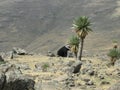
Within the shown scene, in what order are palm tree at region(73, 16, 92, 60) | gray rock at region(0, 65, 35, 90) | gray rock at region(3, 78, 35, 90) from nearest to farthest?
gray rock at region(0, 65, 35, 90) < gray rock at region(3, 78, 35, 90) < palm tree at region(73, 16, 92, 60)

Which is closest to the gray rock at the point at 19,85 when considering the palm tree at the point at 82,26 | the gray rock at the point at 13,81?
the gray rock at the point at 13,81

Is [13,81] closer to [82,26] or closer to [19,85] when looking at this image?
[19,85]

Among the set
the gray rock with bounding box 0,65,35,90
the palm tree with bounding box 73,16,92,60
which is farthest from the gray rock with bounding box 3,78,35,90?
the palm tree with bounding box 73,16,92,60

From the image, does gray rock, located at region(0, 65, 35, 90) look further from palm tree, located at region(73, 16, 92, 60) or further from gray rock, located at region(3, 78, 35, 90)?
palm tree, located at region(73, 16, 92, 60)

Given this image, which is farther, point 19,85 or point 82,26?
point 82,26

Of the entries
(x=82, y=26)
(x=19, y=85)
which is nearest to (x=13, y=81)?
(x=19, y=85)

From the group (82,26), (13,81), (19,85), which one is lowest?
(82,26)

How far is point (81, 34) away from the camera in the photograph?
2995 inches

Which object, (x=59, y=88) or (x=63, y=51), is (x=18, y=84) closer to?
(x=59, y=88)

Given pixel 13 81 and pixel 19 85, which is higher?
pixel 13 81

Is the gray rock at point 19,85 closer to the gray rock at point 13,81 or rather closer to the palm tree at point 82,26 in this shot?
the gray rock at point 13,81

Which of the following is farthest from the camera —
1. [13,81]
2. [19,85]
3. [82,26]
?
[82,26]

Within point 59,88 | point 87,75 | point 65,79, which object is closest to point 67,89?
point 59,88

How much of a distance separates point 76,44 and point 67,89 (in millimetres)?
56676
